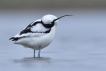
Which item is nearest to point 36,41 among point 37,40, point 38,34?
point 37,40

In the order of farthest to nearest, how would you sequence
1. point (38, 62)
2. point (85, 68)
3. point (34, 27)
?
point (34, 27) → point (38, 62) → point (85, 68)

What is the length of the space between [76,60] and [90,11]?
19.7 metres

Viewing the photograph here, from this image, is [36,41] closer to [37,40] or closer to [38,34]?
[37,40]

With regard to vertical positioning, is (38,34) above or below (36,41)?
above

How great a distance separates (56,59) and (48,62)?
0.51 m

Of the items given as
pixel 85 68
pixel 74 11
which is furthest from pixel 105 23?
pixel 85 68

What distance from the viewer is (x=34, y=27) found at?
35.1 feet

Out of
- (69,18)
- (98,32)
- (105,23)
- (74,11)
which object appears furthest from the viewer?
(74,11)

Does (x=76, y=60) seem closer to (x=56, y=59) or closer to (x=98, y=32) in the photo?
(x=56, y=59)

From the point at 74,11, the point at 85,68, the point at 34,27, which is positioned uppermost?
the point at 74,11

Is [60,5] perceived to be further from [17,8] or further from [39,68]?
[39,68]

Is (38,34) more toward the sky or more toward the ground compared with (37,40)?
more toward the sky

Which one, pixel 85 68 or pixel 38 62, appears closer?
pixel 85 68

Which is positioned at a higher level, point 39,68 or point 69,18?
point 69,18
